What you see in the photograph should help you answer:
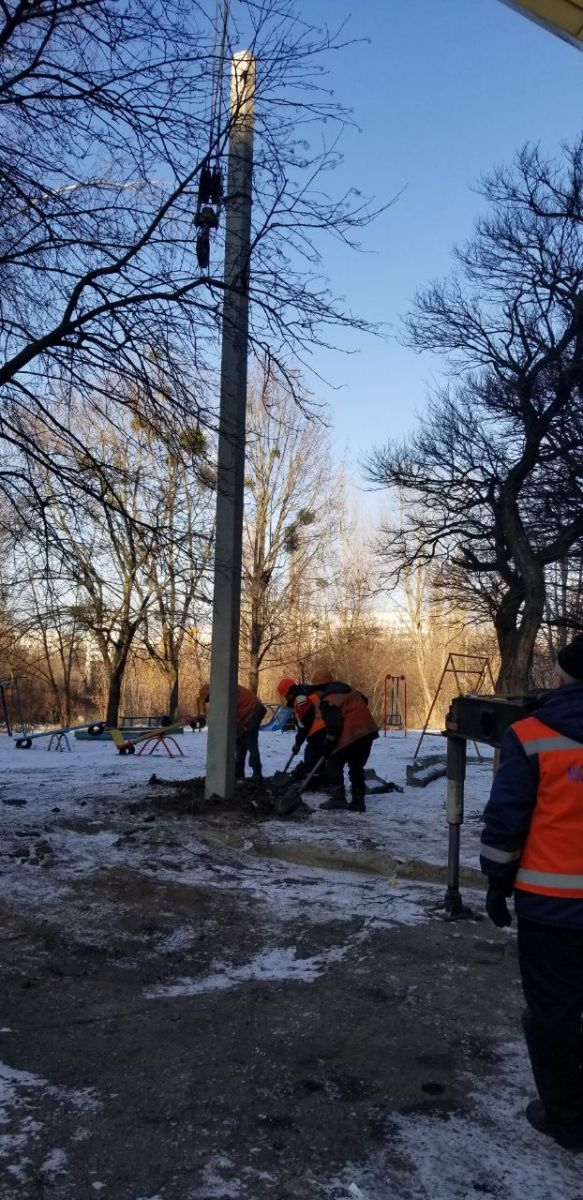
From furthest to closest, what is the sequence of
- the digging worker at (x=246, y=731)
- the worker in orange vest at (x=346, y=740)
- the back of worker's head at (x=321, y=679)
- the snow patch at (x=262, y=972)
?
1. the digging worker at (x=246, y=731)
2. the back of worker's head at (x=321, y=679)
3. the worker in orange vest at (x=346, y=740)
4. the snow patch at (x=262, y=972)

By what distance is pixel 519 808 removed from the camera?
3232 mm

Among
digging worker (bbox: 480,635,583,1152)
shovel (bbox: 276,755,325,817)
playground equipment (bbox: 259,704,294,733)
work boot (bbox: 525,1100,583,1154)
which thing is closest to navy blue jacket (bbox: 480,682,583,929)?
digging worker (bbox: 480,635,583,1152)

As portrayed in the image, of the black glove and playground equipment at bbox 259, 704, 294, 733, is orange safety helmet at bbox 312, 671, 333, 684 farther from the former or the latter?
playground equipment at bbox 259, 704, 294, 733

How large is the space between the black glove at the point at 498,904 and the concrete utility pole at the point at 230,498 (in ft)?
16.4

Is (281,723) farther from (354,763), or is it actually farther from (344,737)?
(344,737)

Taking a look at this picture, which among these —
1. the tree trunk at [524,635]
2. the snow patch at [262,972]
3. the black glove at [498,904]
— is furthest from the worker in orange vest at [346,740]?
the tree trunk at [524,635]

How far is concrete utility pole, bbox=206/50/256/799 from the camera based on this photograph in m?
7.42

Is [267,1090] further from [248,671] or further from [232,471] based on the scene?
[248,671]

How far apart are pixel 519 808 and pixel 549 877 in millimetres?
247

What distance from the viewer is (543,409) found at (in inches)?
734

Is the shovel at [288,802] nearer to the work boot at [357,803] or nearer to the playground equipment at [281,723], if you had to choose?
the work boot at [357,803]

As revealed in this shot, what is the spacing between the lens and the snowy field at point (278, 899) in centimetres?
294

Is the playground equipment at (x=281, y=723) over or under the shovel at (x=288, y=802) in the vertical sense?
over

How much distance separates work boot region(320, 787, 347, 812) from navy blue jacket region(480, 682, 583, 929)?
6.64 meters
